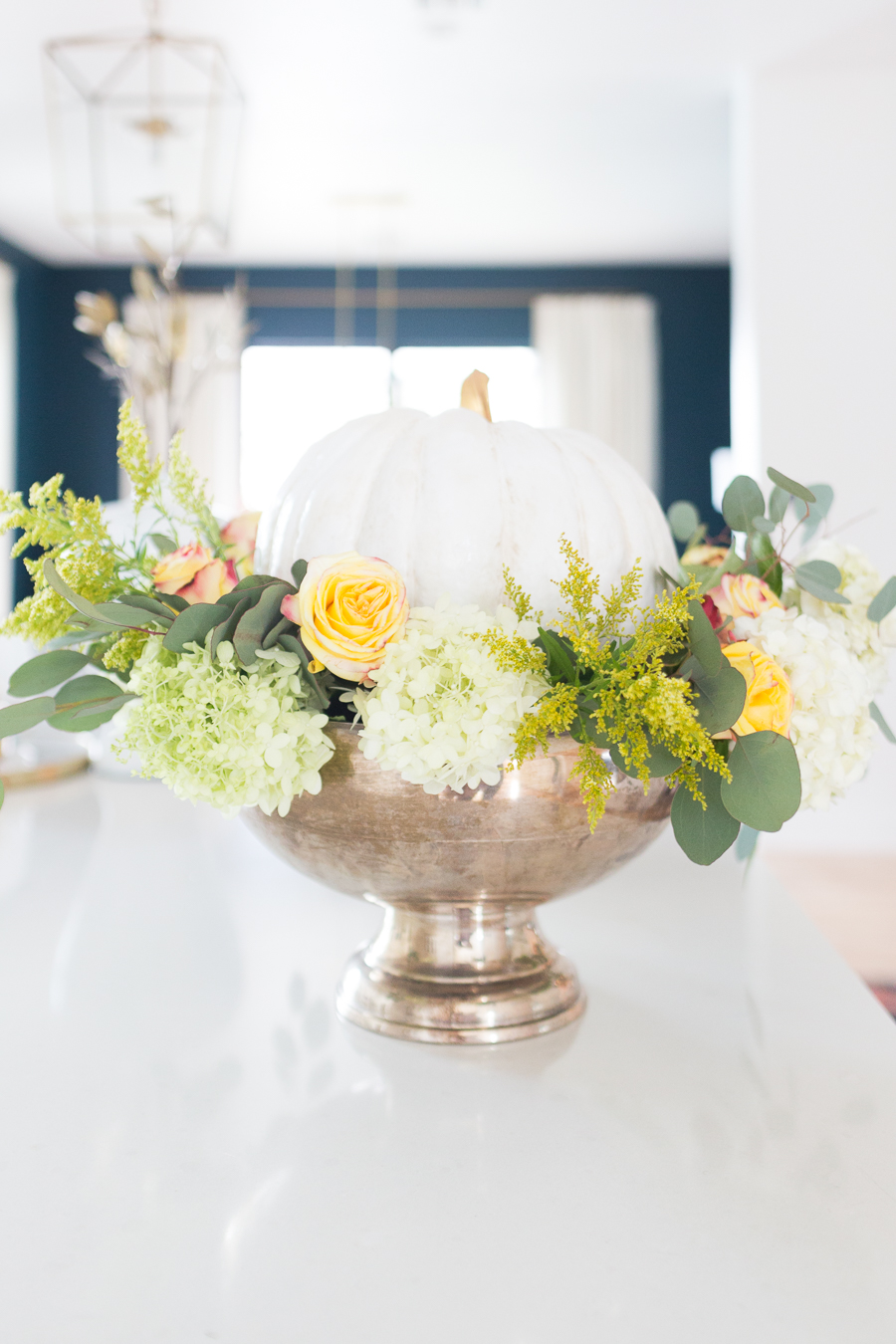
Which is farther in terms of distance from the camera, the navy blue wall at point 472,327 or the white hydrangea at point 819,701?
the navy blue wall at point 472,327

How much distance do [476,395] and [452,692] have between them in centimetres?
29

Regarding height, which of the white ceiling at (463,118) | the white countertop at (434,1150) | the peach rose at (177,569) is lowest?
the white countertop at (434,1150)

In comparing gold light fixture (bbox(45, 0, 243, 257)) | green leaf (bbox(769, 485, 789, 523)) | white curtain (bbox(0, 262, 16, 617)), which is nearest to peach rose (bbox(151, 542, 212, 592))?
green leaf (bbox(769, 485, 789, 523))

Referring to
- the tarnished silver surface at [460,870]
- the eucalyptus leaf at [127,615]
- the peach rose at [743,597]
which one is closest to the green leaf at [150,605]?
the eucalyptus leaf at [127,615]

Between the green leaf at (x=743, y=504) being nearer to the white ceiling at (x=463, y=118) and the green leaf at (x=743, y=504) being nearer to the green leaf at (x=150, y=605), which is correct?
the green leaf at (x=150, y=605)

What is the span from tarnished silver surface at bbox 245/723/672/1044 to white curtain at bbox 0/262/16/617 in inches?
231

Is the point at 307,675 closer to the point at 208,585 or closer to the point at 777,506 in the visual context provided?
the point at 208,585

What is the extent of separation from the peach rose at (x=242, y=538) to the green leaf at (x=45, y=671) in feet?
0.78

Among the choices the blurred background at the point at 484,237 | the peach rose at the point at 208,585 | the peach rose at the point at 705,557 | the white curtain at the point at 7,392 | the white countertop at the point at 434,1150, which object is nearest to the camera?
the white countertop at the point at 434,1150

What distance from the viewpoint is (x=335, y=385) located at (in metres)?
6.61

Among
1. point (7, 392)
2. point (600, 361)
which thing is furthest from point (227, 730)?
point (7, 392)

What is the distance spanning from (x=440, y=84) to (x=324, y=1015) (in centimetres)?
399

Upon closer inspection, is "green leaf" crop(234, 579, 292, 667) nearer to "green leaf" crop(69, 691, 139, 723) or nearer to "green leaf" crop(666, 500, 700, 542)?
"green leaf" crop(69, 691, 139, 723)

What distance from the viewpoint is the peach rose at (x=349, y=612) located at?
500 millimetres
